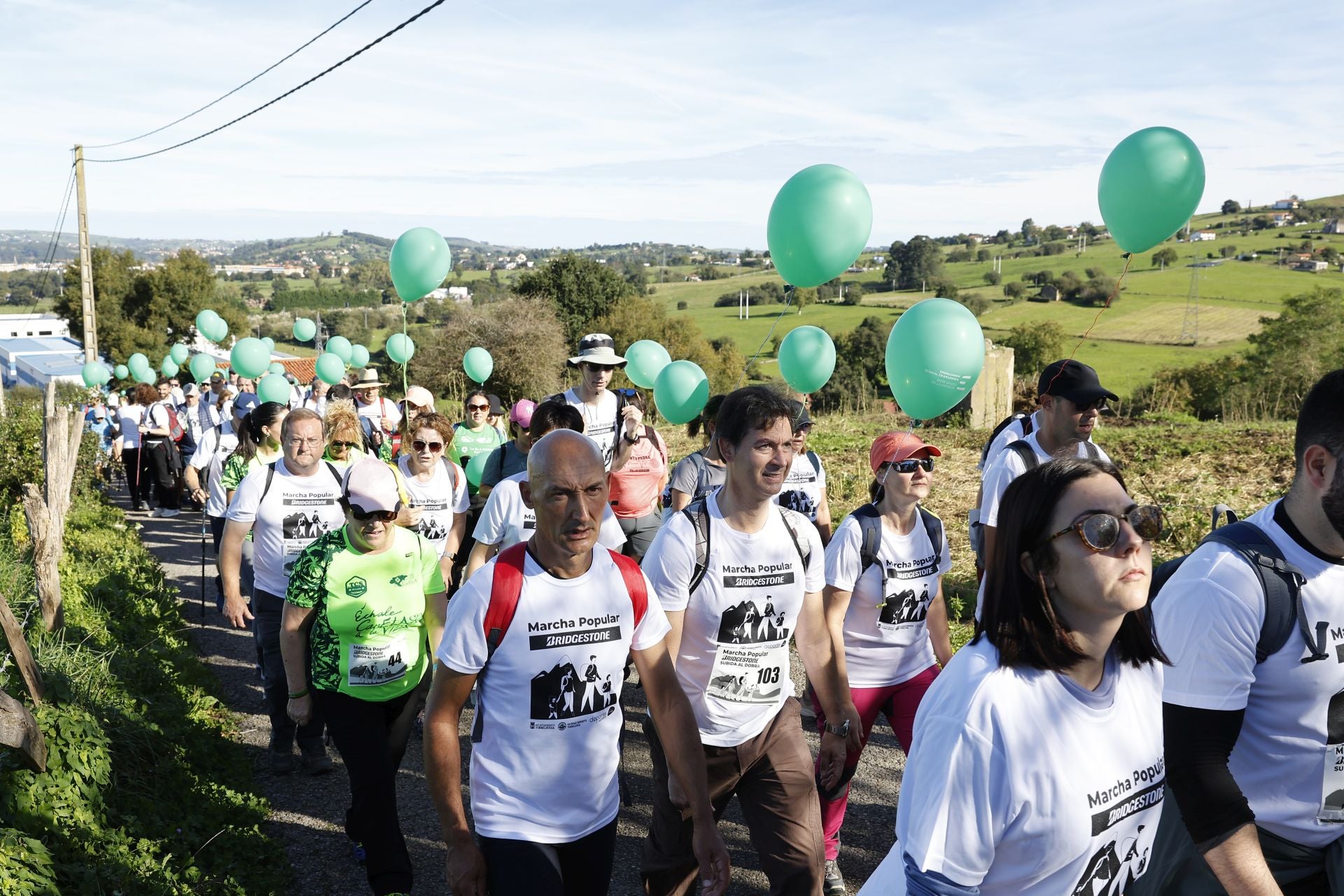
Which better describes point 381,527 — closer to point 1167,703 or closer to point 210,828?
point 210,828

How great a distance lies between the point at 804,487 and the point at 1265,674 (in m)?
3.70

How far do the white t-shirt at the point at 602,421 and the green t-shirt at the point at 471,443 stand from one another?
1230 millimetres

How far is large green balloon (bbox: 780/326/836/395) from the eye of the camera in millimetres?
6777

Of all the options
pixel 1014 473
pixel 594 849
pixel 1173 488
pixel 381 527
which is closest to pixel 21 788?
pixel 381 527

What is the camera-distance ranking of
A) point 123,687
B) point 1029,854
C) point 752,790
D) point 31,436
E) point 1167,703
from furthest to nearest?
1. point 31,436
2. point 123,687
3. point 752,790
4. point 1167,703
5. point 1029,854

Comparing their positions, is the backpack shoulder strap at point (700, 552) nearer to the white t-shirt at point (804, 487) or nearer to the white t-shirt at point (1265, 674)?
the white t-shirt at point (1265, 674)

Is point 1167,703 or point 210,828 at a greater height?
point 1167,703

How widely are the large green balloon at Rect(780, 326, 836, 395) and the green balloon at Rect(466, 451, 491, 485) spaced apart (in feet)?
7.56

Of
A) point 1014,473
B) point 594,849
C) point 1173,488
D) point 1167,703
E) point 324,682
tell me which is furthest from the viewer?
point 1173,488

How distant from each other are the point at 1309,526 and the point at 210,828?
15.4ft

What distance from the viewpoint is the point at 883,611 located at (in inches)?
166

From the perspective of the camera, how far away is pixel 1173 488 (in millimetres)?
11258

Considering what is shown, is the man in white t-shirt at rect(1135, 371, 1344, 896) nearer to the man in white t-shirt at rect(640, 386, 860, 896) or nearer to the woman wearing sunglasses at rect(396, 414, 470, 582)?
the man in white t-shirt at rect(640, 386, 860, 896)

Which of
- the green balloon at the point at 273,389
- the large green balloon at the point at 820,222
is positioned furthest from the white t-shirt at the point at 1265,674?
the green balloon at the point at 273,389
